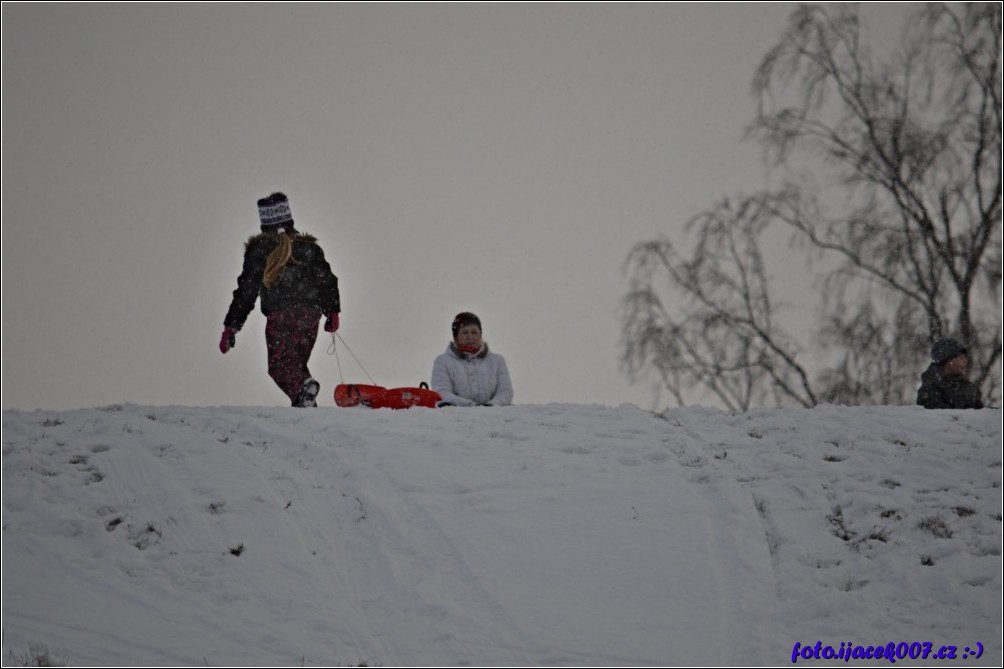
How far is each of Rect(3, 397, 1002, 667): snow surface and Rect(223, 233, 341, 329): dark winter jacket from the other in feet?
4.65

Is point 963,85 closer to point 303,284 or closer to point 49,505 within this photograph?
point 303,284

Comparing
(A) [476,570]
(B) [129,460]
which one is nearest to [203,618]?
(A) [476,570]

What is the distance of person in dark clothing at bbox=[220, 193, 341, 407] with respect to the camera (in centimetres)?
1168

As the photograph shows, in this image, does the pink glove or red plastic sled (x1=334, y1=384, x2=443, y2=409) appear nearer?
the pink glove

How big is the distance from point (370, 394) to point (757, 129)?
989 cm

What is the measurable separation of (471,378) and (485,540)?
15.0 ft

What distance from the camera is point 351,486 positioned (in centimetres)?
896

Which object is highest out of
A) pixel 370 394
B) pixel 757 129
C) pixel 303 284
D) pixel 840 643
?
pixel 757 129

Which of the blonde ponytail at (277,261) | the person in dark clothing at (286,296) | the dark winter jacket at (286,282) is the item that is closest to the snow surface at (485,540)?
the person in dark clothing at (286,296)

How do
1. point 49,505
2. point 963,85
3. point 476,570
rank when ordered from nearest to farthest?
point 476,570 → point 49,505 → point 963,85

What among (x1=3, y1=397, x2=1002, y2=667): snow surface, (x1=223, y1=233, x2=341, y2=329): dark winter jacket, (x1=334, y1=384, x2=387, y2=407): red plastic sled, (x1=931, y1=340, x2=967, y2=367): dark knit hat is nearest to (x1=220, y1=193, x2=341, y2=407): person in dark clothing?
(x1=223, y1=233, x2=341, y2=329): dark winter jacket

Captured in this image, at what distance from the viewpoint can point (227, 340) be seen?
12.0 meters

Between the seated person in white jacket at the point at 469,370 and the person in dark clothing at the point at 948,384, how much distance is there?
4.65m

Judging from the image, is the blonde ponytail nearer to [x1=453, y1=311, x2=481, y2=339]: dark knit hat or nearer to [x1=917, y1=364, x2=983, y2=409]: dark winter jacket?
[x1=453, y1=311, x2=481, y2=339]: dark knit hat
